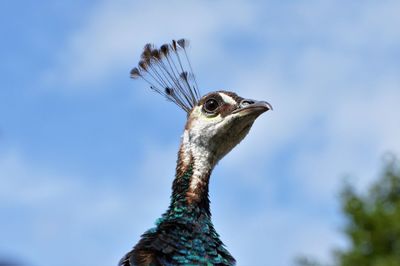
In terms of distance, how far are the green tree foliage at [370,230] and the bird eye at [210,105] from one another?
54.1 feet

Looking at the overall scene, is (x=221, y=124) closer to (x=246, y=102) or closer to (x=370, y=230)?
(x=246, y=102)

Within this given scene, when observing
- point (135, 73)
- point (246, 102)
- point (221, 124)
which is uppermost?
point (135, 73)

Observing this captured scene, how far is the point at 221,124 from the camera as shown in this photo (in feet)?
17.0

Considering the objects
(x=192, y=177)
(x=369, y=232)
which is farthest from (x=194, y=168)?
(x=369, y=232)

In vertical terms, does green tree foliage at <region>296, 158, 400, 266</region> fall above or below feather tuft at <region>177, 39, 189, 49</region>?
above

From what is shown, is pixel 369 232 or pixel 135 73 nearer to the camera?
pixel 135 73

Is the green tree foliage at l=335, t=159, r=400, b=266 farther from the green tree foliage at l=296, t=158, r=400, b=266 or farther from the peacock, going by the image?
the peacock

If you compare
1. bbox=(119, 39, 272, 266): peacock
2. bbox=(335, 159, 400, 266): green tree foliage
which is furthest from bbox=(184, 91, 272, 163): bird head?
bbox=(335, 159, 400, 266): green tree foliage

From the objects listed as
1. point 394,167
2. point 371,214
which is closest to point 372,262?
point 371,214

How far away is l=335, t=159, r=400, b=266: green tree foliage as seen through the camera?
21.9m

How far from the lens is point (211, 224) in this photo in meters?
4.75

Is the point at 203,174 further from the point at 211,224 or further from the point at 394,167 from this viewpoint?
the point at 394,167

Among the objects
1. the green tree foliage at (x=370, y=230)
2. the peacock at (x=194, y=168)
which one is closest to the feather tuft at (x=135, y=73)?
the peacock at (x=194, y=168)

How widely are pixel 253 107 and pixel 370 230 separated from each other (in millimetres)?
17994
